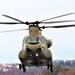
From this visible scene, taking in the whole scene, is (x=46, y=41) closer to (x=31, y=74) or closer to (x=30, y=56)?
(x=30, y=56)

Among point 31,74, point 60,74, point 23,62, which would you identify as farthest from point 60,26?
point 31,74

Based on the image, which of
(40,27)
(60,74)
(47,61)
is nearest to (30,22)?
(40,27)

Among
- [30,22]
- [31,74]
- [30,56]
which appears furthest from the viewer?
[31,74]

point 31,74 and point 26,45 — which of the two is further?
point 31,74

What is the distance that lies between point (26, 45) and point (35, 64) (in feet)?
6.64

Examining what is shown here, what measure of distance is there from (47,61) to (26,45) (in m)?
3.07

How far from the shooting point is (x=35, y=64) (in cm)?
3884

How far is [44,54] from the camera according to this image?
3919 cm

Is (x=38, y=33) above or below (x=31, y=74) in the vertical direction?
above

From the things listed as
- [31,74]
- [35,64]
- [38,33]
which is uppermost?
Result: [38,33]

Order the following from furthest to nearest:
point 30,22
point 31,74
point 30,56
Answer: point 31,74 → point 30,22 → point 30,56

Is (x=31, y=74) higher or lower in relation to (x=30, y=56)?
lower

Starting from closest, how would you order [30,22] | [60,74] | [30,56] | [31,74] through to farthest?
1. [30,56]
2. [30,22]
3. [60,74]
4. [31,74]

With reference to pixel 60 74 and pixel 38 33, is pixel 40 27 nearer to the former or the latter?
pixel 38 33
